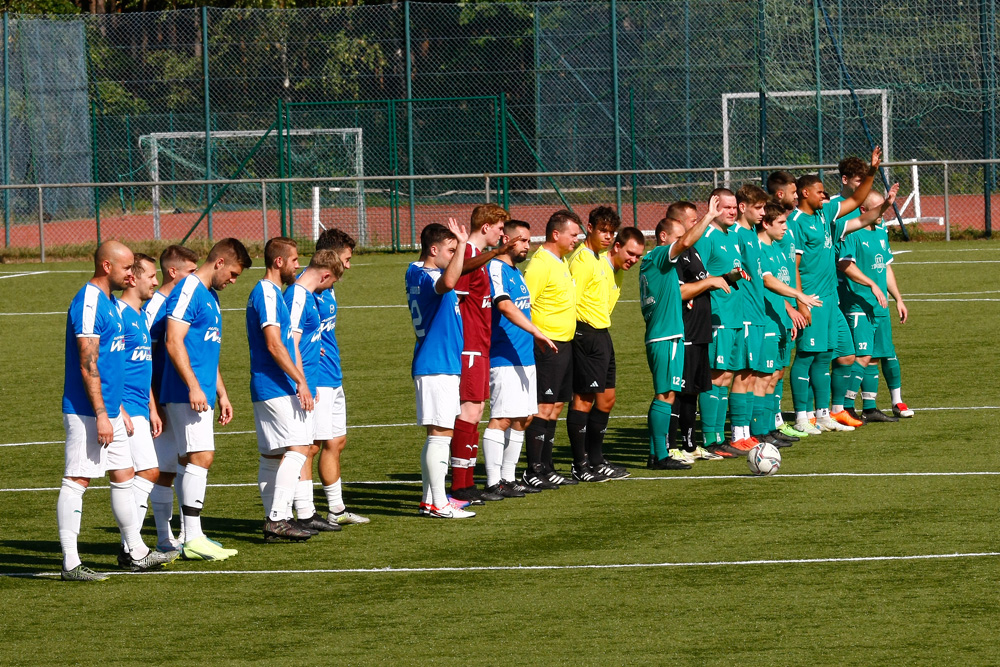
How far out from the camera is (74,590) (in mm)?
7562

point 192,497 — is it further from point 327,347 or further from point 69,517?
point 327,347

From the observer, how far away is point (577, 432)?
33.3 feet

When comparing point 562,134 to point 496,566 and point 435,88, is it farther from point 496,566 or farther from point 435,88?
point 496,566

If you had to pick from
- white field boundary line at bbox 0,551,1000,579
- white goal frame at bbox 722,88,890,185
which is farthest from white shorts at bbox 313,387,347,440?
white goal frame at bbox 722,88,890,185

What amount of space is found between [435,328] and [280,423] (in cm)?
120

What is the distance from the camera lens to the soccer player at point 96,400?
744cm

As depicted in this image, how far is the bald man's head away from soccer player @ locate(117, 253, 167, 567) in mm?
82

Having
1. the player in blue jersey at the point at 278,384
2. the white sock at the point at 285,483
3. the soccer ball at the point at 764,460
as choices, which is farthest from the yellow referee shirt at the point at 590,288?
the white sock at the point at 285,483

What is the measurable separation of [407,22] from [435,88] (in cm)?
165

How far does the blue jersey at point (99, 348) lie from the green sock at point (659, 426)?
169 inches

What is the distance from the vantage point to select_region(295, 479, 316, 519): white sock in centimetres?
866

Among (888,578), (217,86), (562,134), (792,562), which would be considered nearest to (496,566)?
(792,562)

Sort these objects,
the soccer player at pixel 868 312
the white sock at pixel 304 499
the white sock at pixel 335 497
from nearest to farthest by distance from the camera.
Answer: the white sock at pixel 304 499 < the white sock at pixel 335 497 < the soccer player at pixel 868 312

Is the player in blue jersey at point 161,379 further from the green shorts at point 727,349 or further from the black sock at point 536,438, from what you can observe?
the green shorts at point 727,349
